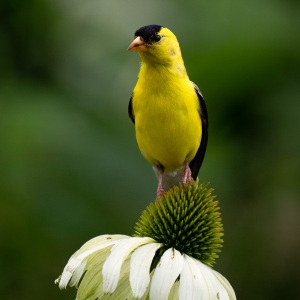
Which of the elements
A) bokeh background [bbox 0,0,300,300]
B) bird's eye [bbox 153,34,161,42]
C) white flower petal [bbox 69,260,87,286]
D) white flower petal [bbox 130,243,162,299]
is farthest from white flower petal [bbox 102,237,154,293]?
bokeh background [bbox 0,0,300,300]

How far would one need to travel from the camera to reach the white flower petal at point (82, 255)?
2.34 metres

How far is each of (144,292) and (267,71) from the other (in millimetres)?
3304

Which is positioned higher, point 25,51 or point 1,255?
point 25,51

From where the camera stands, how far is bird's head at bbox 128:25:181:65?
9.91ft

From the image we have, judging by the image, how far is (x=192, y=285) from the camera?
A: 7.31ft

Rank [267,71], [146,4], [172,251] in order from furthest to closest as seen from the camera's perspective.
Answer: [267,71] → [146,4] → [172,251]

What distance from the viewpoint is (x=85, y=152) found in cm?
441

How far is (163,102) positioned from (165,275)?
929 mm

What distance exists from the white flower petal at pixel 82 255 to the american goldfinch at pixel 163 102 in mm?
595

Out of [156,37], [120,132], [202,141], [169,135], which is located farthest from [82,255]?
[120,132]

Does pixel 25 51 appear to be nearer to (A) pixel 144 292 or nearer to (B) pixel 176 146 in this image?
(B) pixel 176 146

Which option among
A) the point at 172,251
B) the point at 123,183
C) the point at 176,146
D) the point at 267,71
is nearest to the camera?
the point at 172,251

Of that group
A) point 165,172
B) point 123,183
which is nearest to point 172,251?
point 165,172

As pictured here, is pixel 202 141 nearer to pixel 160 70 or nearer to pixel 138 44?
pixel 160 70
